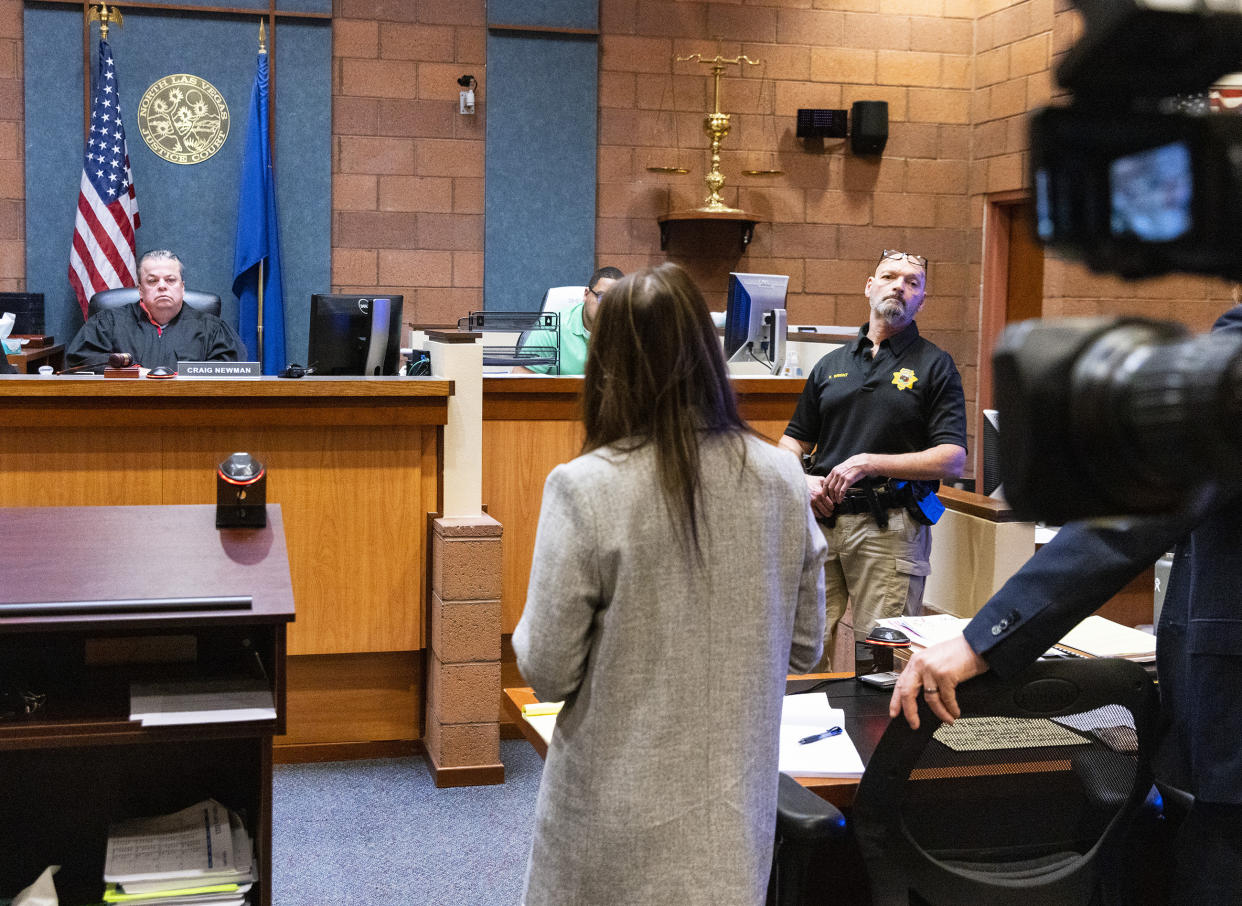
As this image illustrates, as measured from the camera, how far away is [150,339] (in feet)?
→ 17.1

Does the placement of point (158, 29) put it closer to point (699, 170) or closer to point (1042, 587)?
point (699, 170)

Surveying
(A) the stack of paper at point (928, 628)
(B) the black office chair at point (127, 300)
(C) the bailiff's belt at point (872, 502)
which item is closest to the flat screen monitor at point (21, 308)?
(B) the black office chair at point (127, 300)

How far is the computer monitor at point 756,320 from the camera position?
4.64m

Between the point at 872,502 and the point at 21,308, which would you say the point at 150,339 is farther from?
the point at 872,502

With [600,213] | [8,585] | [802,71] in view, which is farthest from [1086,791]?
[802,71]

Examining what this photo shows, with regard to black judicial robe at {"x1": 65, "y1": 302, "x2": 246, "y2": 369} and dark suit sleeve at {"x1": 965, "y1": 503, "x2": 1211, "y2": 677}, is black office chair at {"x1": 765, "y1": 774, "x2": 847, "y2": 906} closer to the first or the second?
dark suit sleeve at {"x1": 965, "y1": 503, "x2": 1211, "y2": 677}

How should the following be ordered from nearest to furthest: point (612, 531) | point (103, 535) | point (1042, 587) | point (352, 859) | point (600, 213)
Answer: point (612, 531)
point (1042, 587)
point (103, 535)
point (352, 859)
point (600, 213)

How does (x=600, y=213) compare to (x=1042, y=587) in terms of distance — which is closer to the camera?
(x=1042, y=587)

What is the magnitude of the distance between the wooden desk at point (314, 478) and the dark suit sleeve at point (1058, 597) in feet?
7.94

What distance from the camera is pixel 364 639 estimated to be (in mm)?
3799

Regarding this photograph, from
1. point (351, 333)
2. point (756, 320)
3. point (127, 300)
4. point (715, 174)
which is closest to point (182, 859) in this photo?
point (351, 333)

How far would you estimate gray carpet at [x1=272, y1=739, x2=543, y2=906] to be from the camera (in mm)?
3021

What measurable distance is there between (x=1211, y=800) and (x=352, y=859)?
227 centimetres

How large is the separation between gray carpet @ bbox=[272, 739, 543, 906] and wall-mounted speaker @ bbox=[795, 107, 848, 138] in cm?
493
